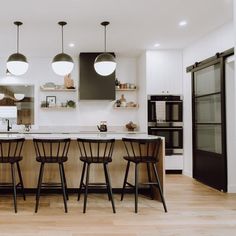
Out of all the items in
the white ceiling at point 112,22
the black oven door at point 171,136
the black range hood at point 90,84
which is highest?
the white ceiling at point 112,22

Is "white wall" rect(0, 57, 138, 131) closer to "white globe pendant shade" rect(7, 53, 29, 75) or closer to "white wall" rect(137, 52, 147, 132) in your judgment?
"white wall" rect(137, 52, 147, 132)

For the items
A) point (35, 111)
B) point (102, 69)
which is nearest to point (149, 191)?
point (102, 69)

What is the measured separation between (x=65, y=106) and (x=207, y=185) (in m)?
3.53

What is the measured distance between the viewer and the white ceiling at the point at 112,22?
12.0ft

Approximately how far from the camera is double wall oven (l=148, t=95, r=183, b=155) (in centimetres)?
587

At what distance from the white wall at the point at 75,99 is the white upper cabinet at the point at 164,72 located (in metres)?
0.84

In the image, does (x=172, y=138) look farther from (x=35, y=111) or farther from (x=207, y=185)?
(x=35, y=111)

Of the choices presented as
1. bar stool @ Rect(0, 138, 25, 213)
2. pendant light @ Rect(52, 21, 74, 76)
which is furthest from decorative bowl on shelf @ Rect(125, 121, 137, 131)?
bar stool @ Rect(0, 138, 25, 213)

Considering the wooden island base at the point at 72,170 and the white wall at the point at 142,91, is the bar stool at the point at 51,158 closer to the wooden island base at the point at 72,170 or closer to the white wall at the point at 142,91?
the wooden island base at the point at 72,170

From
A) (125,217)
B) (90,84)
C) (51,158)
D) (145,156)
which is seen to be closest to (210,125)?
(145,156)

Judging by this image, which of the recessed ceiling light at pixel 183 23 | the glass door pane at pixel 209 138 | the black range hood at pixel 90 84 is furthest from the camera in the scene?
the black range hood at pixel 90 84

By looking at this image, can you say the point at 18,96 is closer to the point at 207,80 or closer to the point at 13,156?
the point at 13,156

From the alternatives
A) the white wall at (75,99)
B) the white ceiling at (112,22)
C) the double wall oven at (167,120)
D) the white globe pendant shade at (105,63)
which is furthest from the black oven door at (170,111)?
the white globe pendant shade at (105,63)

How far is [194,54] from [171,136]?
1747 millimetres
